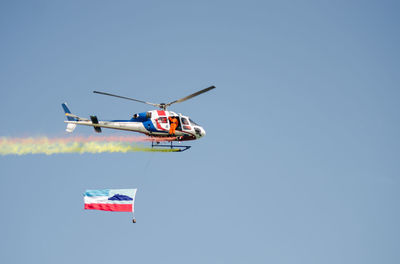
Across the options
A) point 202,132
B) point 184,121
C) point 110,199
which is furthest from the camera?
point 202,132

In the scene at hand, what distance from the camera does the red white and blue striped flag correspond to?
43.2m

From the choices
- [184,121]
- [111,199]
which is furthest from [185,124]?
[111,199]

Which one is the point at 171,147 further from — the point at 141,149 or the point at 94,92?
the point at 94,92

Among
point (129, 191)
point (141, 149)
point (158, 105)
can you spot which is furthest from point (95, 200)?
point (158, 105)

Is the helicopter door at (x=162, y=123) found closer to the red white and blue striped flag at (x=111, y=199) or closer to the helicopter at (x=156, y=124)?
the helicopter at (x=156, y=124)

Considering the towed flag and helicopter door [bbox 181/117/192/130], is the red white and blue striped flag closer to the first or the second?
the towed flag

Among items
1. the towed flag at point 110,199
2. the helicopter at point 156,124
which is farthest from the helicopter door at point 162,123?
the towed flag at point 110,199

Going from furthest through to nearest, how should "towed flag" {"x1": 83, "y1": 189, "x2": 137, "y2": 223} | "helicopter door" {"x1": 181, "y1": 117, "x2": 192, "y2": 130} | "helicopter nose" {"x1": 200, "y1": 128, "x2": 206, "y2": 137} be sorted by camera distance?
"helicopter nose" {"x1": 200, "y1": 128, "x2": 206, "y2": 137}, "helicopter door" {"x1": 181, "y1": 117, "x2": 192, "y2": 130}, "towed flag" {"x1": 83, "y1": 189, "x2": 137, "y2": 223}

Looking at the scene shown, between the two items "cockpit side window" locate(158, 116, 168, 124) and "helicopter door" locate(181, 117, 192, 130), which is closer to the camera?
"cockpit side window" locate(158, 116, 168, 124)

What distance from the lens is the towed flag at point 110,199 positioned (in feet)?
142

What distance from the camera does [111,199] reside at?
43531 millimetres

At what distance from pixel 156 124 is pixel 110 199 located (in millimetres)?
6974

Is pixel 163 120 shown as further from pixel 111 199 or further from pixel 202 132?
pixel 111 199

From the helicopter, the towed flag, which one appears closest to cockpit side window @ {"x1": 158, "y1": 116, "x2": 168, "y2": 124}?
the helicopter
